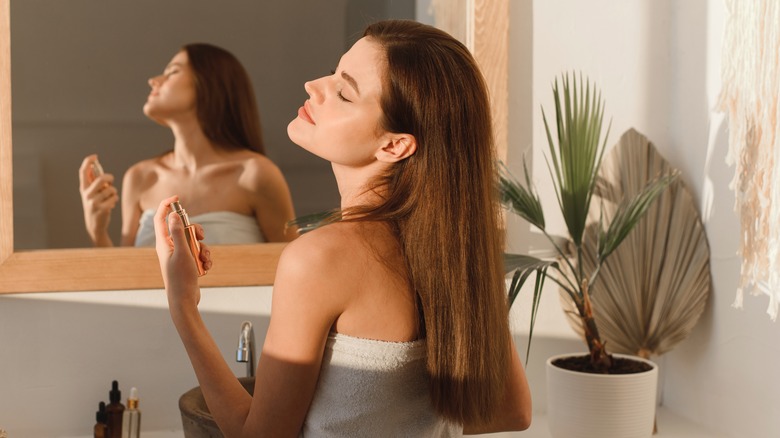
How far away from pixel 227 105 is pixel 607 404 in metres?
0.89

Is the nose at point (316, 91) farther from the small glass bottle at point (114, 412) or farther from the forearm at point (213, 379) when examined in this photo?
the small glass bottle at point (114, 412)

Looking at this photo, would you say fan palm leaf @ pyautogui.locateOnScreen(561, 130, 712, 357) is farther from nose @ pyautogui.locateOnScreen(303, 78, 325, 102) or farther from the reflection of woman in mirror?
nose @ pyautogui.locateOnScreen(303, 78, 325, 102)

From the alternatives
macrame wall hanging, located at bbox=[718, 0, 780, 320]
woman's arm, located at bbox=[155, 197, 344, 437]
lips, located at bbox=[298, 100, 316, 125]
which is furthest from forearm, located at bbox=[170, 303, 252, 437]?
macrame wall hanging, located at bbox=[718, 0, 780, 320]

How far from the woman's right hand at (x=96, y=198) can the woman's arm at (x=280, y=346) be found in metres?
0.66

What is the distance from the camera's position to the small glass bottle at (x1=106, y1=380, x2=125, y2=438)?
64.6 inches

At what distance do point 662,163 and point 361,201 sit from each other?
Answer: 0.99 meters

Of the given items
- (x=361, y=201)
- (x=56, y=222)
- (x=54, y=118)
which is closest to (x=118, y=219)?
(x=56, y=222)

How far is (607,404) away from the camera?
1632mm

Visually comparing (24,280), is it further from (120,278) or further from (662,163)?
(662,163)

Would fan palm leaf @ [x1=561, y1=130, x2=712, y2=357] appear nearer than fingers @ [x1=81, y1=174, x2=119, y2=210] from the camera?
No

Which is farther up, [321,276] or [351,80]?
[351,80]

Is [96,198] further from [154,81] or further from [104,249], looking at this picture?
[154,81]

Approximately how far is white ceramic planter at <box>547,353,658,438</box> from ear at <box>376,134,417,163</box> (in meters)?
0.79

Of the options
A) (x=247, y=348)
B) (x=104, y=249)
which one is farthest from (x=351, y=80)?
(x=104, y=249)
